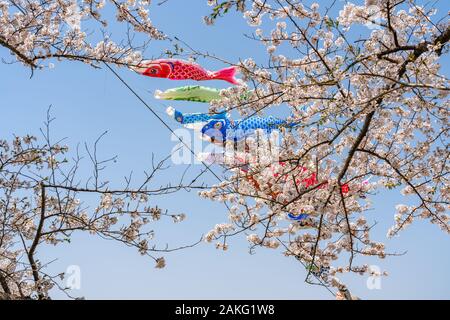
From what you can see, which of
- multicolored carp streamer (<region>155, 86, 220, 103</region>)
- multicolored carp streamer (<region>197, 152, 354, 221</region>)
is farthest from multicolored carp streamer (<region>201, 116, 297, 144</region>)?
multicolored carp streamer (<region>155, 86, 220, 103</region>)

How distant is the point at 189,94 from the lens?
1448 cm

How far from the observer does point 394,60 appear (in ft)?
19.2

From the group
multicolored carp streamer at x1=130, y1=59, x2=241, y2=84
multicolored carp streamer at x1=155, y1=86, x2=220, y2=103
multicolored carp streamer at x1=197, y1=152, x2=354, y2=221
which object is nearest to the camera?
multicolored carp streamer at x1=197, y1=152, x2=354, y2=221

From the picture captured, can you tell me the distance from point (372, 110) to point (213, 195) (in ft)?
10.2

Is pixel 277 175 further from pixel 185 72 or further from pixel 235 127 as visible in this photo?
pixel 185 72

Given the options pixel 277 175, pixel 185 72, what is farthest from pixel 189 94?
pixel 277 175

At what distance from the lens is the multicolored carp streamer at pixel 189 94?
14.2 m

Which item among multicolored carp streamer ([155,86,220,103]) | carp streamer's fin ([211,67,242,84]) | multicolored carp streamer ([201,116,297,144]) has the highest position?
carp streamer's fin ([211,67,242,84])

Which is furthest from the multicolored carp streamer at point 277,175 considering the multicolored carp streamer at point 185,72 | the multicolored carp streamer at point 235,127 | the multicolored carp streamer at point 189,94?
the multicolored carp streamer at point 189,94

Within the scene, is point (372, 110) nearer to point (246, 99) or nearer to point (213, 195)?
point (246, 99)

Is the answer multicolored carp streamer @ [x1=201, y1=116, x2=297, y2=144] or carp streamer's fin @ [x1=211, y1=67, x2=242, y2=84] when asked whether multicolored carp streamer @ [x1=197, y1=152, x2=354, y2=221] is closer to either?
multicolored carp streamer @ [x1=201, y1=116, x2=297, y2=144]

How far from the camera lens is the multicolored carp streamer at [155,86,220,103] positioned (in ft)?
46.5
